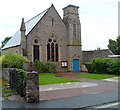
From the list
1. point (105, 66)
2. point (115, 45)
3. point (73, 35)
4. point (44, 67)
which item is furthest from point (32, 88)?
point (115, 45)

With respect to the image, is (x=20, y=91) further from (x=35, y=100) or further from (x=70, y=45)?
(x=70, y=45)

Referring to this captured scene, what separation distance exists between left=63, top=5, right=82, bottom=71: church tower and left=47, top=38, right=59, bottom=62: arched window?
2.59 m

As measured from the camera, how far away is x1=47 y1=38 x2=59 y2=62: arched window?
29163mm

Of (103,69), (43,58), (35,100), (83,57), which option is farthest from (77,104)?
(83,57)

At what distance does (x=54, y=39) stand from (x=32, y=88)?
2140cm

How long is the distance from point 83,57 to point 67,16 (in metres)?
8.43

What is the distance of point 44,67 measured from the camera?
27.0m

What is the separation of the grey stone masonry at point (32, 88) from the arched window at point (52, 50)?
20.3 m

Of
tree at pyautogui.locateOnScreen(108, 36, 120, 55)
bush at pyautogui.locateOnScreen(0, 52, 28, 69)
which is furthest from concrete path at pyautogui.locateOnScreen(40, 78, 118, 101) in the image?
tree at pyautogui.locateOnScreen(108, 36, 120, 55)

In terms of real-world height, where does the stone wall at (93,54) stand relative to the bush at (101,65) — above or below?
above

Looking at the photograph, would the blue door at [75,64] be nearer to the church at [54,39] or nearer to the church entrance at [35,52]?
the church at [54,39]

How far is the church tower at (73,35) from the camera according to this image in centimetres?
3077

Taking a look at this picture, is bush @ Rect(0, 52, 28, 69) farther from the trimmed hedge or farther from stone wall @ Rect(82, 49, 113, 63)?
stone wall @ Rect(82, 49, 113, 63)

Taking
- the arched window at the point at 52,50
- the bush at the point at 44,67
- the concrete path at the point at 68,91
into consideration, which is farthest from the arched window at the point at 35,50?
the concrete path at the point at 68,91
